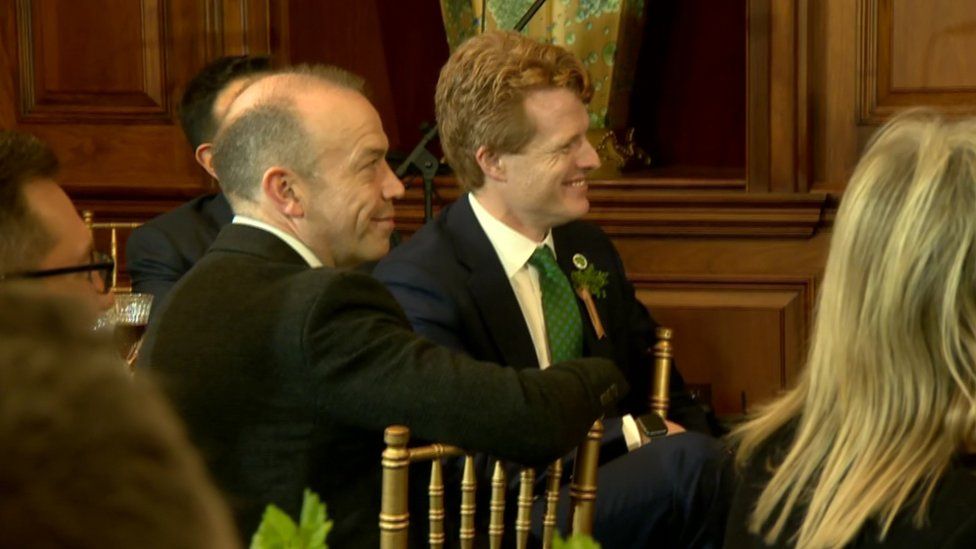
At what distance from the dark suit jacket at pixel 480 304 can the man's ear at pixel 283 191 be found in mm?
552

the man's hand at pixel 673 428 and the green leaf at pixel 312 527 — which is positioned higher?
the green leaf at pixel 312 527

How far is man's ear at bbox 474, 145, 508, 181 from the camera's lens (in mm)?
2809

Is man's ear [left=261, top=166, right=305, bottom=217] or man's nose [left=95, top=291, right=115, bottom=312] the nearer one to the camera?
man's nose [left=95, top=291, right=115, bottom=312]

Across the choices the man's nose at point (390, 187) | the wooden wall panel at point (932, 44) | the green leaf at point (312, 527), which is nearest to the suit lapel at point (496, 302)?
the man's nose at point (390, 187)

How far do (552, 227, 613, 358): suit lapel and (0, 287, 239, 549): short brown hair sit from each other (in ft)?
7.55

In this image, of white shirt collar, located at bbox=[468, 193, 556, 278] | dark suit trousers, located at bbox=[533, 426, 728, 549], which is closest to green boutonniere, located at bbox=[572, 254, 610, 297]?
white shirt collar, located at bbox=[468, 193, 556, 278]

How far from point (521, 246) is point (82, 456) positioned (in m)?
2.32

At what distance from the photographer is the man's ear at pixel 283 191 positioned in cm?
197

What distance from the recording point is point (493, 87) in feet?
9.08

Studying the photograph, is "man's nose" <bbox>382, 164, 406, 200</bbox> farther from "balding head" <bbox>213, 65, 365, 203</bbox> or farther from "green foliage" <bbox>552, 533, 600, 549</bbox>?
"green foliage" <bbox>552, 533, 600, 549</bbox>

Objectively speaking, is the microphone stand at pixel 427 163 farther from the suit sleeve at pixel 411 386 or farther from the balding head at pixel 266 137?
the suit sleeve at pixel 411 386

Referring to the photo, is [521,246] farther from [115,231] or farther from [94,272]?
[115,231]

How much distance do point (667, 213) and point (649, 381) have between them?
66cm

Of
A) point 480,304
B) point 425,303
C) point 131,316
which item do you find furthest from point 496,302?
point 131,316
